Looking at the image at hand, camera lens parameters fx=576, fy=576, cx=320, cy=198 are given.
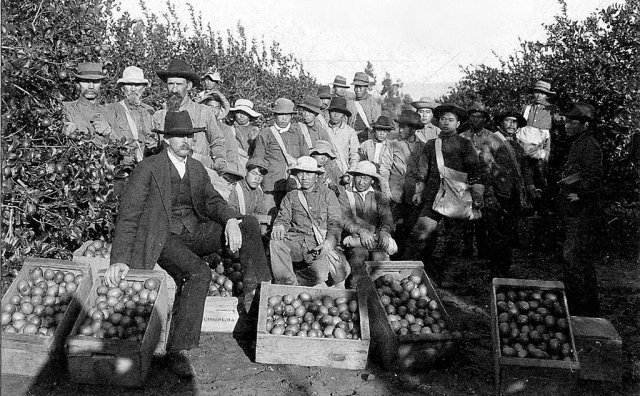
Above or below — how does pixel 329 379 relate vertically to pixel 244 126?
below

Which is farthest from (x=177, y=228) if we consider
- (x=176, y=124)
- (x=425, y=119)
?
(x=425, y=119)

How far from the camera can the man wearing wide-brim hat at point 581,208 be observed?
235 inches

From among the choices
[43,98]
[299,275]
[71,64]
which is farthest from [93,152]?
[299,275]

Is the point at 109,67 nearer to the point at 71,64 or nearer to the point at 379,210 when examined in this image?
the point at 71,64

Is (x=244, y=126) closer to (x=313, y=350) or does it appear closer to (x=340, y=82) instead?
(x=340, y=82)

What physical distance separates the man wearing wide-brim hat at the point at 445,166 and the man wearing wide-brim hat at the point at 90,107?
12.0ft

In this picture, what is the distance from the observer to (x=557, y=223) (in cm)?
874

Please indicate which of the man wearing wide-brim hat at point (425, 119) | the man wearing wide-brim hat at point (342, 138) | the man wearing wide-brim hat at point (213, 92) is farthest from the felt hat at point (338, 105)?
the man wearing wide-brim hat at point (213, 92)

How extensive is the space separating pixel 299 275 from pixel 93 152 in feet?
7.91

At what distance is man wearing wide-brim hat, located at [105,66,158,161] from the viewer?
6.92m

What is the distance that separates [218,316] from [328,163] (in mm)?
3161

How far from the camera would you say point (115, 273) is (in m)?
4.70

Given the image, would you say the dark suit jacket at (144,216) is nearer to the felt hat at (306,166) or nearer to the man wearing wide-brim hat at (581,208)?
the felt hat at (306,166)

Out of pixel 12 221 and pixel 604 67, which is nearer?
pixel 12 221
